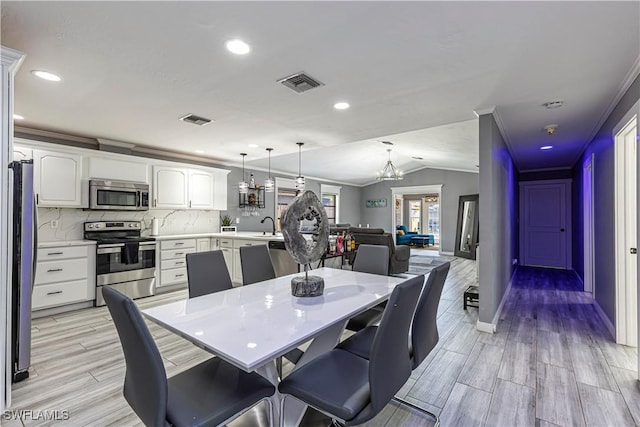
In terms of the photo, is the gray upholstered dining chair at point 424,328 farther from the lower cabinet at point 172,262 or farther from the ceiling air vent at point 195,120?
the lower cabinet at point 172,262

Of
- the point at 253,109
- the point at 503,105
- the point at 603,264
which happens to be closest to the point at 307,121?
the point at 253,109

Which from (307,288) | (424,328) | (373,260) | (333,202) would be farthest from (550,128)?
(333,202)

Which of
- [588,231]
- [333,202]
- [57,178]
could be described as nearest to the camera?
[57,178]

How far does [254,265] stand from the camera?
2.76m

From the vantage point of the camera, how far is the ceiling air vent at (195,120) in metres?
3.41

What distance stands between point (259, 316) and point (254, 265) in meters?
1.19

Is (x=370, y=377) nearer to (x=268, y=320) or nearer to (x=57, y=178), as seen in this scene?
(x=268, y=320)

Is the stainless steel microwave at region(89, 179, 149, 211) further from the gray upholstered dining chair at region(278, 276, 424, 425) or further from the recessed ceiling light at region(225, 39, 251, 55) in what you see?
the gray upholstered dining chair at region(278, 276, 424, 425)

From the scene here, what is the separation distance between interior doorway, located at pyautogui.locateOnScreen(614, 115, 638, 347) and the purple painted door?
15.1 feet

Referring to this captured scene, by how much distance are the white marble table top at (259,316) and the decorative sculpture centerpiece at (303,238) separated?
0.07 metres

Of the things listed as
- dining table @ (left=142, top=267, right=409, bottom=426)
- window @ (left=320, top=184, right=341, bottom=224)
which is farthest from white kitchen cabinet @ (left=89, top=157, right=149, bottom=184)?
window @ (left=320, top=184, right=341, bottom=224)

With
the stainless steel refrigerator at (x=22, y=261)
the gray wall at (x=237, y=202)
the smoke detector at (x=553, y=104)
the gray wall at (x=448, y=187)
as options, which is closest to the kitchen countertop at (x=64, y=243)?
the stainless steel refrigerator at (x=22, y=261)

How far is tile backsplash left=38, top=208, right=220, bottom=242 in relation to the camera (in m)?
4.05

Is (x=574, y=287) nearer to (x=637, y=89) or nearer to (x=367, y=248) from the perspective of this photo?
(x=637, y=89)
